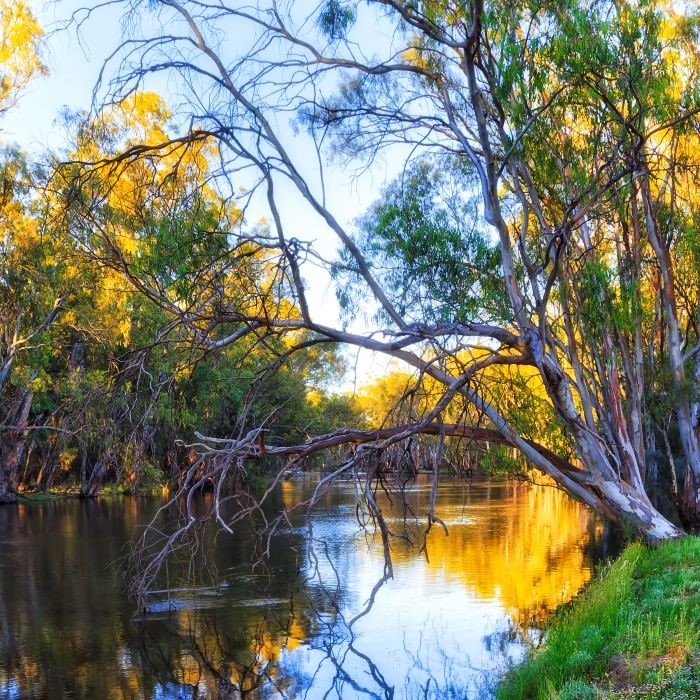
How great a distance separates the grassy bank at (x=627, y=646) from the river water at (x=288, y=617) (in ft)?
3.12

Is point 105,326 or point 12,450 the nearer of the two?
point 105,326

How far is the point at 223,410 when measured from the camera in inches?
1197

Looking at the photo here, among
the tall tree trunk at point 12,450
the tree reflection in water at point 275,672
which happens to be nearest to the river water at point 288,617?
the tree reflection in water at point 275,672

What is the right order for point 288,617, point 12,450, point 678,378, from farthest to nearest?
point 12,450 < point 678,378 < point 288,617

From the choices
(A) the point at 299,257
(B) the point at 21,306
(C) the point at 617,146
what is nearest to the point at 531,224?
(C) the point at 617,146

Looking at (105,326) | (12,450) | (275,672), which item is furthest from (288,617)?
(12,450)

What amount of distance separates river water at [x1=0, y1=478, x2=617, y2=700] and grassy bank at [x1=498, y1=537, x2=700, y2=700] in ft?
3.12

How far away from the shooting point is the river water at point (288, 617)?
7605 millimetres

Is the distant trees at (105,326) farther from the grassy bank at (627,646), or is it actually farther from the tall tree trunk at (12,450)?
the grassy bank at (627,646)

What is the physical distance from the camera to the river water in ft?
25.0

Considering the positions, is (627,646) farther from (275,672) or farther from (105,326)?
(105,326)

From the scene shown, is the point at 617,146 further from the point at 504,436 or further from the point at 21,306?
the point at 21,306

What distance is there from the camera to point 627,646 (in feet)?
19.3

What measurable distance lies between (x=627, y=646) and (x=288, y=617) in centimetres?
486
